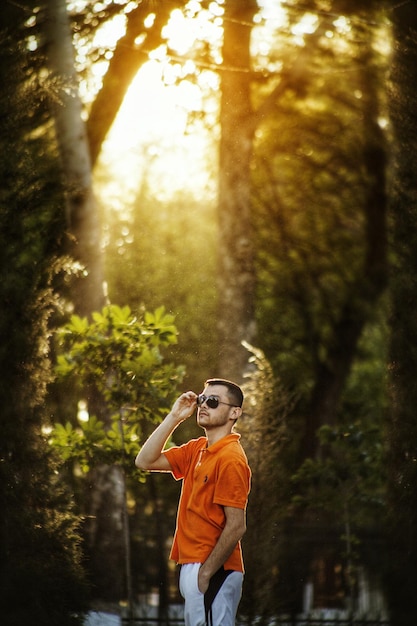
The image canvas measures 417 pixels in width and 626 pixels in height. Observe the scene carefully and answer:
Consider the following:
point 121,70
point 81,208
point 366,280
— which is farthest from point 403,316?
point 366,280

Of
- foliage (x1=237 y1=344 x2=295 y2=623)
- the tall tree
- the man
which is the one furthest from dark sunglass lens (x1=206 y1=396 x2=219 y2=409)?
foliage (x1=237 y1=344 x2=295 y2=623)

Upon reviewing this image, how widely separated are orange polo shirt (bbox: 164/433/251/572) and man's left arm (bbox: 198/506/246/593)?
0.05m

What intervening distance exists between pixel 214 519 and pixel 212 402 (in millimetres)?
608

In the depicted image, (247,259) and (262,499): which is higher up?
(247,259)

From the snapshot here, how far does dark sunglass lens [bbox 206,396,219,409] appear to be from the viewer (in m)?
4.73

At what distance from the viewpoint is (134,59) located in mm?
10992

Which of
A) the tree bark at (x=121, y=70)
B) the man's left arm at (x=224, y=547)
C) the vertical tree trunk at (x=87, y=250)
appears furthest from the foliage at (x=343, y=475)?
the man's left arm at (x=224, y=547)

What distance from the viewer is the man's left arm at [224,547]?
173 inches

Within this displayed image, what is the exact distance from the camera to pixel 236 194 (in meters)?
12.0

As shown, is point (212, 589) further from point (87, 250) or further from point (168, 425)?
point (87, 250)

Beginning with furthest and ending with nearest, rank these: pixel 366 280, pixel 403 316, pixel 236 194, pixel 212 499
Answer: pixel 366 280
pixel 236 194
pixel 403 316
pixel 212 499

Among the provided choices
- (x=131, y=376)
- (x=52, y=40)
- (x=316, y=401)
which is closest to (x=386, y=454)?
(x=131, y=376)

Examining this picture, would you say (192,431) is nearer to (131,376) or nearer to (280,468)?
(280,468)

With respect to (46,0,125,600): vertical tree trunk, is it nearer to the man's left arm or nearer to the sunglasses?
the sunglasses
